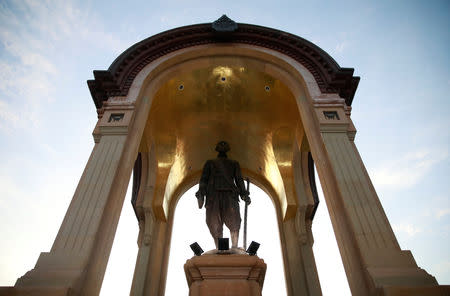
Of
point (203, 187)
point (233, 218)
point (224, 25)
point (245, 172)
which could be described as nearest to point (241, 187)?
point (233, 218)

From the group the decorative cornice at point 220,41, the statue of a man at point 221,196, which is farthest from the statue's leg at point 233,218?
the decorative cornice at point 220,41

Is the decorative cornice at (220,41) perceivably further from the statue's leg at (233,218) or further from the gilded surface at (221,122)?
the statue's leg at (233,218)

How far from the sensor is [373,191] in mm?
4887

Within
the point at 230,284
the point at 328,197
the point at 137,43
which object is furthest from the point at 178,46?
the point at 230,284

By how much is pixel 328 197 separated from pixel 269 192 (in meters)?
6.25

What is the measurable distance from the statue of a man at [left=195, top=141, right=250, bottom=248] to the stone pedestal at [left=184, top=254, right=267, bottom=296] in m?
1.54

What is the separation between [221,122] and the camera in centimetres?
1070

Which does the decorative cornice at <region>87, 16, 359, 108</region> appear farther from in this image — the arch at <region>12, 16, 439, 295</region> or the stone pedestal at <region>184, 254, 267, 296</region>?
the stone pedestal at <region>184, 254, 267, 296</region>

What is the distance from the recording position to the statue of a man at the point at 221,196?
21.3 ft

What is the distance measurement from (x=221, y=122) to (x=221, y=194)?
4.38 metres

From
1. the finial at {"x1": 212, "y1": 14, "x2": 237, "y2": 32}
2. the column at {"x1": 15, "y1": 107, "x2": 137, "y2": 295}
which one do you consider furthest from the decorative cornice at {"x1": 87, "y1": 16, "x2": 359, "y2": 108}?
the column at {"x1": 15, "y1": 107, "x2": 137, "y2": 295}

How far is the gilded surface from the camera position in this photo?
30.6ft

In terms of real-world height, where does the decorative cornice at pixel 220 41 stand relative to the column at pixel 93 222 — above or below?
above

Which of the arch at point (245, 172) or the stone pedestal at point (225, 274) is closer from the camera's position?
the arch at point (245, 172)
